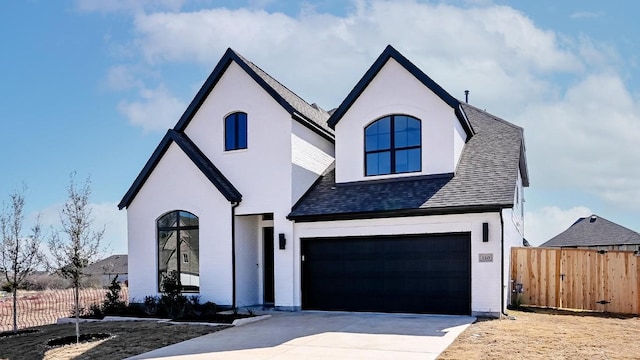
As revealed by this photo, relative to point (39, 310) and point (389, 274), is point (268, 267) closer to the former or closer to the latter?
point (389, 274)

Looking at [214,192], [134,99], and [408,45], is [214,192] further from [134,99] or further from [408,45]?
[408,45]

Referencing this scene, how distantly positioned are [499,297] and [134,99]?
1125 centimetres

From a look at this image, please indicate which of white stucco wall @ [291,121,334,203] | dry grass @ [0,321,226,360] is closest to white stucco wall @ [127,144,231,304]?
white stucco wall @ [291,121,334,203]

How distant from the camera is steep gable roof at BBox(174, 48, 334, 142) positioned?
1656 cm

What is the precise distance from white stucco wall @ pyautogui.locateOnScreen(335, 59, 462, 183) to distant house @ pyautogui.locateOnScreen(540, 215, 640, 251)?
21594 mm

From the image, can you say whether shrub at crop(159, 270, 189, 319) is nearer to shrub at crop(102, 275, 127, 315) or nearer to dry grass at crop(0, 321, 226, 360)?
dry grass at crop(0, 321, 226, 360)

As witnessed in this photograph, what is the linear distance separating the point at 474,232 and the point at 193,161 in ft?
29.3

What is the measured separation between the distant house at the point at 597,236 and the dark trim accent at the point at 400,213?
23.1 m

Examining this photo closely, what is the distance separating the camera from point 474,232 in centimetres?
1356

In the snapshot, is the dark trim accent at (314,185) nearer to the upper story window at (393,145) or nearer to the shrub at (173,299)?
the upper story window at (393,145)

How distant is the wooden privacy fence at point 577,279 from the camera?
14.9 metres

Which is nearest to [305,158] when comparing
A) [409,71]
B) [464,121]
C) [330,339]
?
[409,71]

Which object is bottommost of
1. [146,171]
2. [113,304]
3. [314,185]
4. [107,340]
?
[113,304]

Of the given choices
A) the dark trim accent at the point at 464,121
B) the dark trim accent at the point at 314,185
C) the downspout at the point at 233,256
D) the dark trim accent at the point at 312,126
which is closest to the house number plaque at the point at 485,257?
the dark trim accent at the point at 464,121
